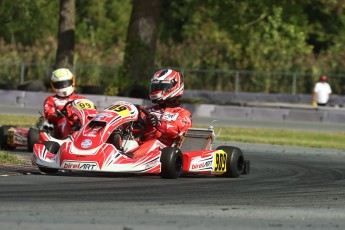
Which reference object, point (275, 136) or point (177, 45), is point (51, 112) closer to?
point (275, 136)

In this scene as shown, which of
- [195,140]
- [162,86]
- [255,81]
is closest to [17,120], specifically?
[162,86]

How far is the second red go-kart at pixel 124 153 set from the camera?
35.0 feet

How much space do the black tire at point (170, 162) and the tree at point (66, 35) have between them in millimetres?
17598

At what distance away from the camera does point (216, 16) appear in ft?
103

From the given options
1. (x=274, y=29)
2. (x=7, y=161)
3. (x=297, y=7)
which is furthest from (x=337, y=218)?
(x=274, y=29)

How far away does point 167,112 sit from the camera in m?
12.0

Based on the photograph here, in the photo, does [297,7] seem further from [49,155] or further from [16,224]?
[16,224]

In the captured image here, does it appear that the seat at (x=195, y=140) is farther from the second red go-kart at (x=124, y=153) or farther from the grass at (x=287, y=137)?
the grass at (x=287, y=137)

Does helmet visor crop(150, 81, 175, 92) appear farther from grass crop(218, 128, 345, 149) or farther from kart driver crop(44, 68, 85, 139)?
grass crop(218, 128, 345, 149)

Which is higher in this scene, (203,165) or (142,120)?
(142,120)

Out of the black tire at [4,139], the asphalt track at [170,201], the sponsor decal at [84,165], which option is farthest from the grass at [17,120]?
the sponsor decal at [84,165]

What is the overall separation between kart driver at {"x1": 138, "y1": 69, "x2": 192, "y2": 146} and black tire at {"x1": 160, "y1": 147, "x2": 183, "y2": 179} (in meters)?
0.63

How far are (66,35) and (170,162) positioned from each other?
1810 centimetres

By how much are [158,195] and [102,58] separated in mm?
30815
